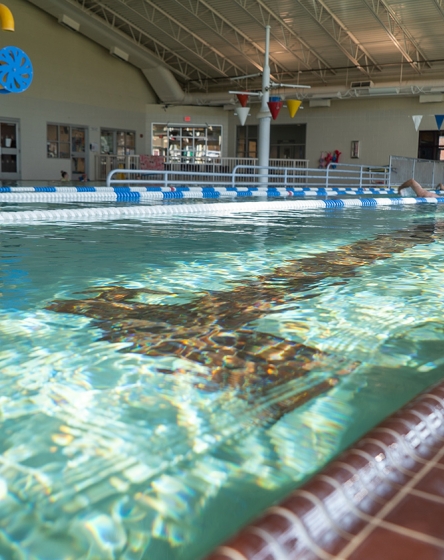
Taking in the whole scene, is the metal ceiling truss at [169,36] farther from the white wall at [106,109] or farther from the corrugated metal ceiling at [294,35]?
the white wall at [106,109]

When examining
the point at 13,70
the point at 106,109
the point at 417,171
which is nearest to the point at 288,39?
the point at 417,171

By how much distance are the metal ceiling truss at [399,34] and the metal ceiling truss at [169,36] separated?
713 cm

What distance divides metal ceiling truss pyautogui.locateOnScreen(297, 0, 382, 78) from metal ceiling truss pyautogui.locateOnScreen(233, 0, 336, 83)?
126cm

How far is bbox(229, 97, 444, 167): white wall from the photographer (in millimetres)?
23547

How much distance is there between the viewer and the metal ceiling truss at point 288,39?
19.2 metres

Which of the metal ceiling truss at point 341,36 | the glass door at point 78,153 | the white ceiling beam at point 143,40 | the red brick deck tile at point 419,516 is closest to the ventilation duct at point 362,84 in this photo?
the metal ceiling truss at point 341,36

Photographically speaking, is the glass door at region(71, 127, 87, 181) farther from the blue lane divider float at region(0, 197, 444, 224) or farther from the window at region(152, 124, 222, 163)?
the blue lane divider float at region(0, 197, 444, 224)

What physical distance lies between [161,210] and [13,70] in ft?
18.6

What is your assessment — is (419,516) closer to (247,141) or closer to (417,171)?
(417,171)

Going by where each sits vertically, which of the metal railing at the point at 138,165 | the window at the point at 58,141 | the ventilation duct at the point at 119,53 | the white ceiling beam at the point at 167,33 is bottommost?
the metal railing at the point at 138,165

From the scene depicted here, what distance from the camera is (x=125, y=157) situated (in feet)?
84.6

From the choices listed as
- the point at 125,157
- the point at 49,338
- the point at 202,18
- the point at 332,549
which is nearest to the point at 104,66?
the point at 125,157

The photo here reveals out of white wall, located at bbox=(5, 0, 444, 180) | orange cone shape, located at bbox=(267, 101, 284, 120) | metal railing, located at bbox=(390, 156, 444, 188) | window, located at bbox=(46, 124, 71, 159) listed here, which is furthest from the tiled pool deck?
window, located at bbox=(46, 124, 71, 159)

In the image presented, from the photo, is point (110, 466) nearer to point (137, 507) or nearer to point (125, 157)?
point (137, 507)
